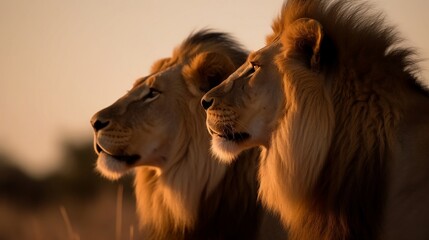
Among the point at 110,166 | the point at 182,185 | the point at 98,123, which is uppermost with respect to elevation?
the point at 98,123

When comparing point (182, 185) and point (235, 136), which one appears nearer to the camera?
point (235, 136)

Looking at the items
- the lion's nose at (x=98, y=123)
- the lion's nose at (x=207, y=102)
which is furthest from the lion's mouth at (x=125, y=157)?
the lion's nose at (x=207, y=102)

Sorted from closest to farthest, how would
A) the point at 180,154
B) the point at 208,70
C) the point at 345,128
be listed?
the point at 345,128 < the point at 208,70 < the point at 180,154

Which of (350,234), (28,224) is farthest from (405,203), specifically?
(28,224)

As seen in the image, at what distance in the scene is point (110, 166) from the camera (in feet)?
22.0

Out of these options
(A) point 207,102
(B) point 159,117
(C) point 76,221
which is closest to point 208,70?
(B) point 159,117

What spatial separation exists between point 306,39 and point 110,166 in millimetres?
2081

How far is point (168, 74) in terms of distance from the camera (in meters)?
7.05

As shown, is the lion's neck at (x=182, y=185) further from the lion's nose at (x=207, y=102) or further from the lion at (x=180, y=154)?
the lion's nose at (x=207, y=102)

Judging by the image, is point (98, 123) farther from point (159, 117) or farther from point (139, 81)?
point (139, 81)

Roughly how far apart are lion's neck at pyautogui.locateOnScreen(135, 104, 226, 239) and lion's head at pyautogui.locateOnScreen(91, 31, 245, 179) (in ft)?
0.05

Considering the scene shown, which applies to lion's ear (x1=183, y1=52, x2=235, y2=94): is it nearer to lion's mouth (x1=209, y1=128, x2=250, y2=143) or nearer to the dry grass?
lion's mouth (x1=209, y1=128, x2=250, y2=143)

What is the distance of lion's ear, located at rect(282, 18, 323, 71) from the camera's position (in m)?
5.12

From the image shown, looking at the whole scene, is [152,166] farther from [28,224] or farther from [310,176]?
[28,224]
